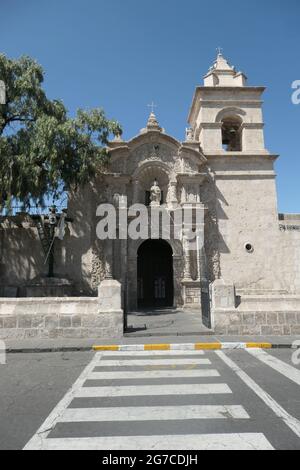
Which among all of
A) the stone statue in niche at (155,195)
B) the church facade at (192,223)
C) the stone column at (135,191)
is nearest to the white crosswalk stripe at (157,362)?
the church facade at (192,223)

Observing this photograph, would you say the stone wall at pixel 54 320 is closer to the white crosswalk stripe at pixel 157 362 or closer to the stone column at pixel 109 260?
the white crosswalk stripe at pixel 157 362

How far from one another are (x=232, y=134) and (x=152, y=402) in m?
19.3

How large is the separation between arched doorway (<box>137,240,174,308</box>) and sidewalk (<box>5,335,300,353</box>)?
31.3ft

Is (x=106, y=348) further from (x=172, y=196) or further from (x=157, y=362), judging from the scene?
(x=172, y=196)

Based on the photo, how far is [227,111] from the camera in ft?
64.8

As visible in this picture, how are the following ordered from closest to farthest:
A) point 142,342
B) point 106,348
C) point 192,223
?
point 106,348 < point 142,342 < point 192,223

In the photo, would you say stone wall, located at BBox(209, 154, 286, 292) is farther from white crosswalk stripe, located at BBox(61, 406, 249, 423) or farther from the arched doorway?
white crosswalk stripe, located at BBox(61, 406, 249, 423)

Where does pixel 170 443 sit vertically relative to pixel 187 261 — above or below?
below

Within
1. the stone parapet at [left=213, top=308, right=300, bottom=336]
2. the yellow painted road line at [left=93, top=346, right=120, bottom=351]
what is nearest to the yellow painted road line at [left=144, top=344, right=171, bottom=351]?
the yellow painted road line at [left=93, top=346, right=120, bottom=351]

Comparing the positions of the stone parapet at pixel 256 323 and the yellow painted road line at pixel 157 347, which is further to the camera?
the stone parapet at pixel 256 323

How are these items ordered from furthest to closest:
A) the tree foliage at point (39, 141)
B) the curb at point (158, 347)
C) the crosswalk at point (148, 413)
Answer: the tree foliage at point (39, 141), the curb at point (158, 347), the crosswalk at point (148, 413)

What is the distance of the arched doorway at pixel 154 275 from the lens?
1908 cm

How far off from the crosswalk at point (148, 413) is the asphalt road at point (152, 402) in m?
0.01

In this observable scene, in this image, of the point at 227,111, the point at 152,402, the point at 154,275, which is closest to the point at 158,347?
the point at 152,402
